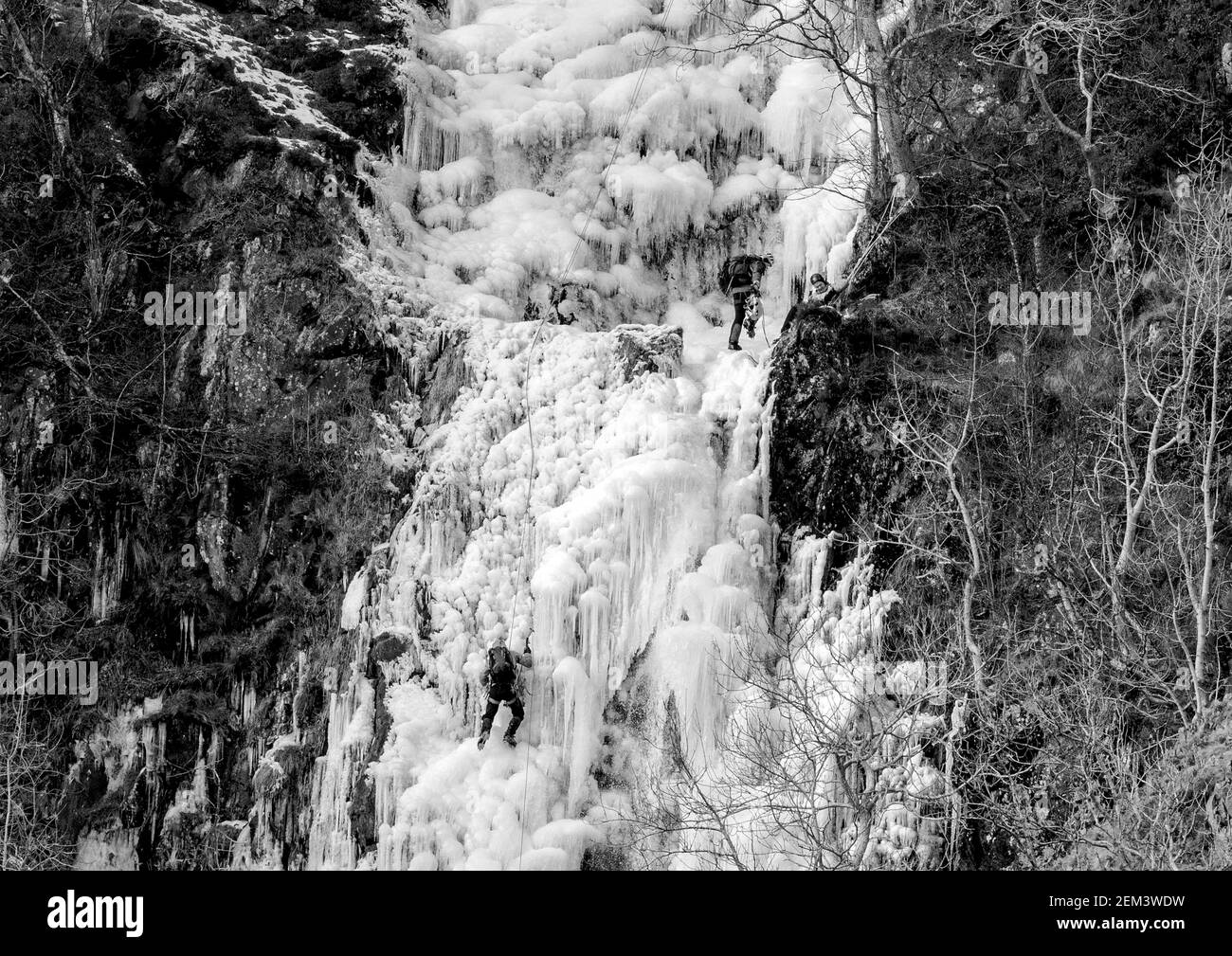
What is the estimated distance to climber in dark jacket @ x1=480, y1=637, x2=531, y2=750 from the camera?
12.2 m

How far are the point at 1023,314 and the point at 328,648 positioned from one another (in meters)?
8.57

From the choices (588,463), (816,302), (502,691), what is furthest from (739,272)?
(502,691)

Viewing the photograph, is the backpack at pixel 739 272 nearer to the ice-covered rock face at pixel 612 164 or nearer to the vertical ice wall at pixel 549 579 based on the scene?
the vertical ice wall at pixel 549 579

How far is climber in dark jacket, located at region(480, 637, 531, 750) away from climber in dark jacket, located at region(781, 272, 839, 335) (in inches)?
194

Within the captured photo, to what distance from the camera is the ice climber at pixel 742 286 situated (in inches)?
585

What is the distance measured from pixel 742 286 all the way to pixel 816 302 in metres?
1.10

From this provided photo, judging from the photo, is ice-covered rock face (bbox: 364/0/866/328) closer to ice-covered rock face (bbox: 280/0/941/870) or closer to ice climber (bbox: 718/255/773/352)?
ice-covered rock face (bbox: 280/0/941/870)

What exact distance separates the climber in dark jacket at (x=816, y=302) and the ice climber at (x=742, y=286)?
63 centimetres

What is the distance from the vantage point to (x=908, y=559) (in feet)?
40.9

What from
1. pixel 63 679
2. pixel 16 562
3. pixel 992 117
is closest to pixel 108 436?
pixel 16 562

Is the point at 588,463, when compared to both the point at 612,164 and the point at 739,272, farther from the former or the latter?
the point at 612,164

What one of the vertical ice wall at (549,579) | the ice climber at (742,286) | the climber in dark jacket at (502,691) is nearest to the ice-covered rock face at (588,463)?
the vertical ice wall at (549,579)

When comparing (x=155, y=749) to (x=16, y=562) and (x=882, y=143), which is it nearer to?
(x=16, y=562)

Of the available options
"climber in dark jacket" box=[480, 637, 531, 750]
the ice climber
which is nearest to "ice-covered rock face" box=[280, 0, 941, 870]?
"climber in dark jacket" box=[480, 637, 531, 750]
